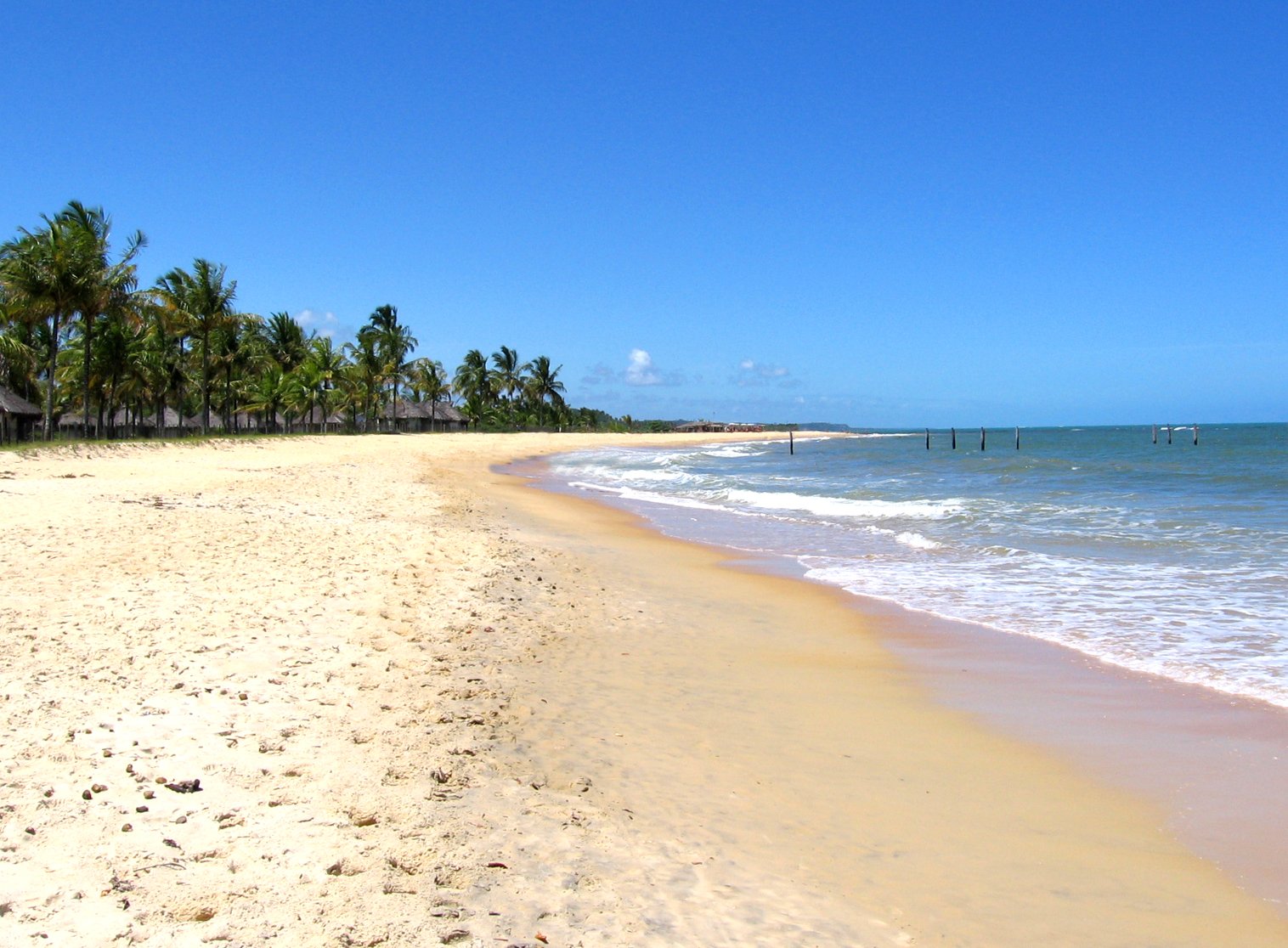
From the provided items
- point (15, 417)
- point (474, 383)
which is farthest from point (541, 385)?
point (15, 417)

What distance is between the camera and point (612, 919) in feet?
9.27

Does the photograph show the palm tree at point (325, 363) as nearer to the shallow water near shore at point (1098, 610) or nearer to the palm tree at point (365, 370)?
the palm tree at point (365, 370)

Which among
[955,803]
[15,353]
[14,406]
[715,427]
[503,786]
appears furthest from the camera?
[715,427]

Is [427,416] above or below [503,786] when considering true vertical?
above

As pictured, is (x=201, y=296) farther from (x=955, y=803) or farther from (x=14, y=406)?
(x=955, y=803)

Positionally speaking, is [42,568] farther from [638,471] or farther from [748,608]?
[638,471]

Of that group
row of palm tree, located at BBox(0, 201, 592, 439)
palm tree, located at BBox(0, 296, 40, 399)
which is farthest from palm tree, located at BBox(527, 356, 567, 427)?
palm tree, located at BBox(0, 296, 40, 399)

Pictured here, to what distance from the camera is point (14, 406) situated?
128 feet

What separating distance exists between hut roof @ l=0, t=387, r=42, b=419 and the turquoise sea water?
87.6 ft

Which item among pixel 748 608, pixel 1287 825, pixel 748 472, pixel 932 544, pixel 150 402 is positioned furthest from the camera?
pixel 150 402

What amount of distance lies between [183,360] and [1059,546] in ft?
164

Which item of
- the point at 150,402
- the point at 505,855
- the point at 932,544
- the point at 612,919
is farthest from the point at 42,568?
the point at 150,402

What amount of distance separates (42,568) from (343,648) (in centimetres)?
331

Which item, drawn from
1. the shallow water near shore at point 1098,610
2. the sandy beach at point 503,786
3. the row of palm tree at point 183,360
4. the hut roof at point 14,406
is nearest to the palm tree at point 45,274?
the row of palm tree at point 183,360
